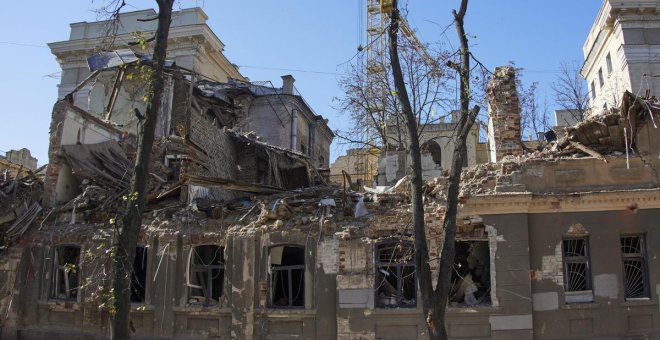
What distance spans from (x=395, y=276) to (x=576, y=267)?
393 cm

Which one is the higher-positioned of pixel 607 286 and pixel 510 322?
pixel 607 286

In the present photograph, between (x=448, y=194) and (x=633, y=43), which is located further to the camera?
(x=633, y=43)

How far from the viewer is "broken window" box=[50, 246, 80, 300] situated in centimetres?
1469

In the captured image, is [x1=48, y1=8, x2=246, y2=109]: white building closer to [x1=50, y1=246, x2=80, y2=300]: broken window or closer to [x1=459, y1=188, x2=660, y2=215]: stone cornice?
[x1=50, y1=246, x2=80, y2=300]: broken window

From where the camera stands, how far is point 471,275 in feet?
41.3

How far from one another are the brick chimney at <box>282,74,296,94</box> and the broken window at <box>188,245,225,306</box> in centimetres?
1770

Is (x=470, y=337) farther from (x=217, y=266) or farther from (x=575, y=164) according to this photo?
(x=217, y=266)

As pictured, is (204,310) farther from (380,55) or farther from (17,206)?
(380,55)

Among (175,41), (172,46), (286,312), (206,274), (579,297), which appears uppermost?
(175,41)

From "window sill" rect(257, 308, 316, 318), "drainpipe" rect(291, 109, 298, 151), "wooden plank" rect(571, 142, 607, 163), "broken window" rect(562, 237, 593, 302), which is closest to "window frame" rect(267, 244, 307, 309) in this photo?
"window sill" rect(257, 308, 316, 318)

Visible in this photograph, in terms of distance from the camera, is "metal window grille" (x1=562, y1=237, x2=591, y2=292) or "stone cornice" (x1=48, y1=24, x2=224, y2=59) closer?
"metal window grille" (x1=562, y1=237, x2=591, y2=292)

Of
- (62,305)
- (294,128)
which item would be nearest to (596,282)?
(62,305)

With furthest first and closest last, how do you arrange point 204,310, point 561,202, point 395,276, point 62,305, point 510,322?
point 62,305
point 204,310
point 395,276
point 561,202
point 510,322

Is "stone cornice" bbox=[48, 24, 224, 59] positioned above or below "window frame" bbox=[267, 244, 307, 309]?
above
